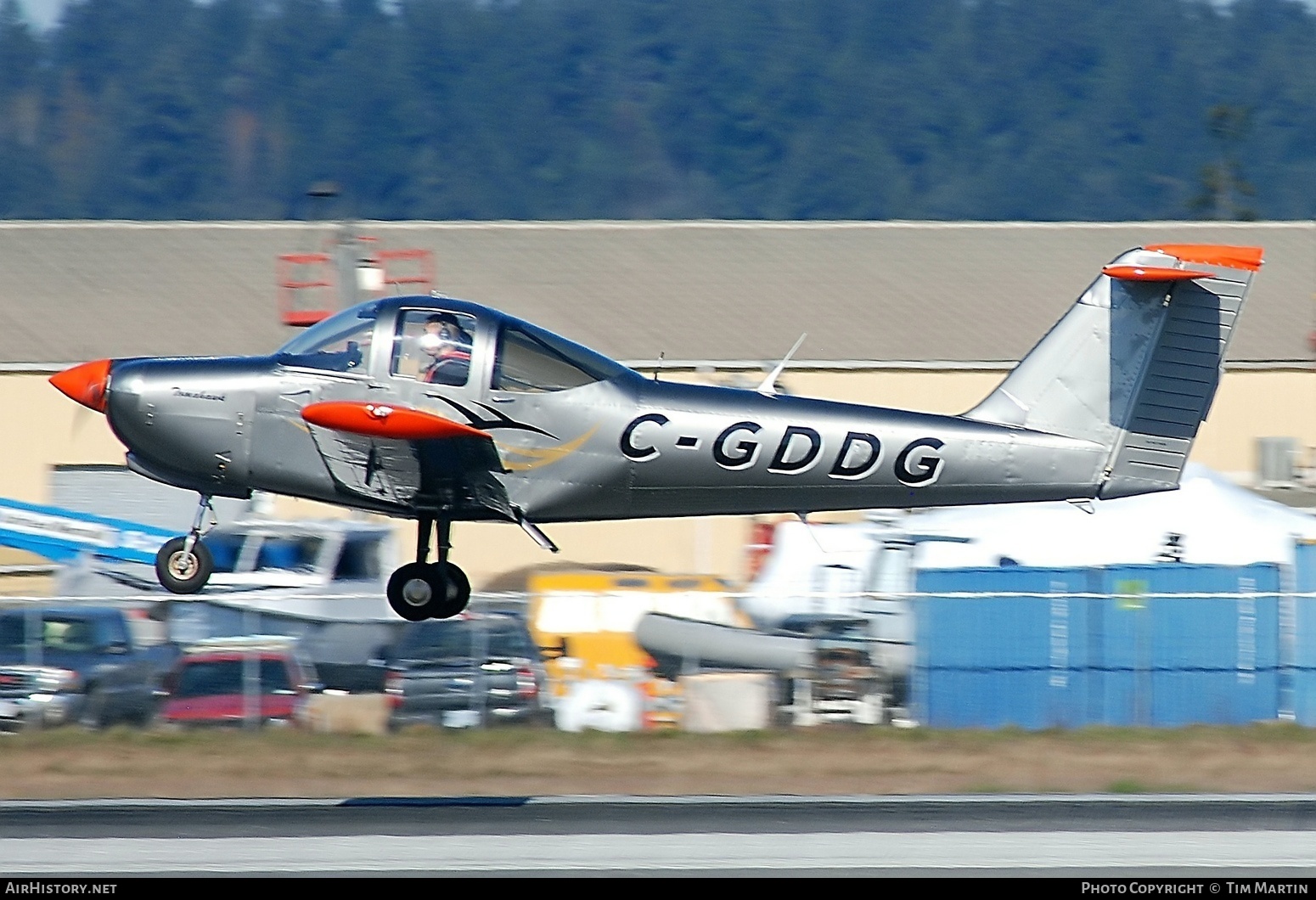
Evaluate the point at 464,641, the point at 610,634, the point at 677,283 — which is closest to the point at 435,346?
the point at 464,641

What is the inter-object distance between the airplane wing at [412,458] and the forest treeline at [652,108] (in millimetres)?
108120

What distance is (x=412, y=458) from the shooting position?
11.3 m

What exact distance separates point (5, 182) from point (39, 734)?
401 feet

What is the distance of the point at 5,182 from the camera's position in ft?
432

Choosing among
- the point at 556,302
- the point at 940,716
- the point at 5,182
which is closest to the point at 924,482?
the point at 940,716

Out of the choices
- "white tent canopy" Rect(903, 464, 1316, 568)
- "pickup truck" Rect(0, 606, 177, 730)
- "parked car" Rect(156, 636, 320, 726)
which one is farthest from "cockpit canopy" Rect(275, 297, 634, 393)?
"white tent canopy" Rect(903, 464, 1316, 568)

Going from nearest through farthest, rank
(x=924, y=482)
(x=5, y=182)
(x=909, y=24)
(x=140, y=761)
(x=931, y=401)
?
(x=924, y=482) < (x=140, y=761) < (x=931, y=401) < (x=5, y=182) < (x=909, y=24)

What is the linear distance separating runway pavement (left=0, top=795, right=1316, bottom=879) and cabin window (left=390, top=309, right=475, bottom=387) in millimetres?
4424

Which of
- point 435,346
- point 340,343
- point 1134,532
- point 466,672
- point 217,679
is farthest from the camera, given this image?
point 1134,532

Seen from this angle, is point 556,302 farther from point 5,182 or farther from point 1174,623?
point 5,182

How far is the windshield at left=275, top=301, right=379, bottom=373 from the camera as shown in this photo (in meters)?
11.2

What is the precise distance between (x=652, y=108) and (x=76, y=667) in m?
155

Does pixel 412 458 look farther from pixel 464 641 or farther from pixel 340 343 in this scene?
pixel 464 641

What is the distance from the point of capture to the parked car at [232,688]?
1830 centimetres
